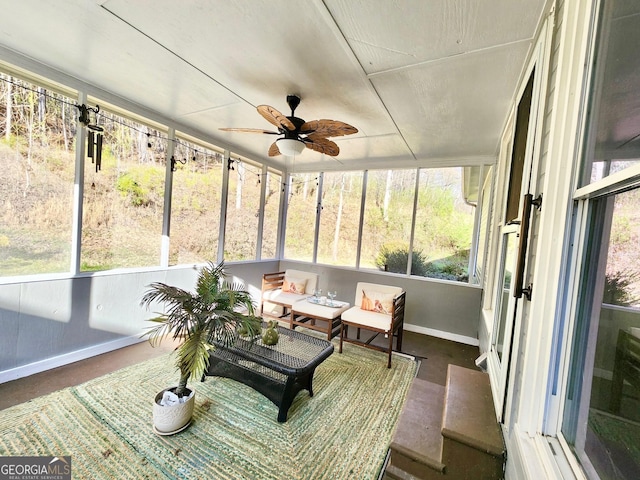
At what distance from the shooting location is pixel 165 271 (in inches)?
134

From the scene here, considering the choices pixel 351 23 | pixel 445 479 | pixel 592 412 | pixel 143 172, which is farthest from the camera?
pixel 143 172

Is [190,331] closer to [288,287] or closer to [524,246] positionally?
[524,246]

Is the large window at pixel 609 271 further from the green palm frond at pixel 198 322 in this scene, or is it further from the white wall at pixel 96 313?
the white wall at pixel 96 313

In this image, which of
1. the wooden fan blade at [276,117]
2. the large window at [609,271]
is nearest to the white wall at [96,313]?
the wooden fan blade at [276,117]

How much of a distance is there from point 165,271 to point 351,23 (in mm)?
3289

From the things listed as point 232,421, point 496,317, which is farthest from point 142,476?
point 496,317

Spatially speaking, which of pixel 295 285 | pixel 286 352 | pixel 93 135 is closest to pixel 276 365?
pixel 286 352

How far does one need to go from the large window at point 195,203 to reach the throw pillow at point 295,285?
1194 mm

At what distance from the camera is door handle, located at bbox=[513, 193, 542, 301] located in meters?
1.13

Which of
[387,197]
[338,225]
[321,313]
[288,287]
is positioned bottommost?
[321,313]

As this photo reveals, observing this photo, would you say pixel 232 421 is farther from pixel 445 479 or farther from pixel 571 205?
pixel 571 205

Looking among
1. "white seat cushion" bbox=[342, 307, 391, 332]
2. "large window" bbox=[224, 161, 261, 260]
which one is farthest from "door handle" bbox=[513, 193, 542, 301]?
"large window" bbox=[224, 161, 261, 260]

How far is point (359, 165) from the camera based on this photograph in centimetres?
469

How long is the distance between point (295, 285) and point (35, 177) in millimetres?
3078
